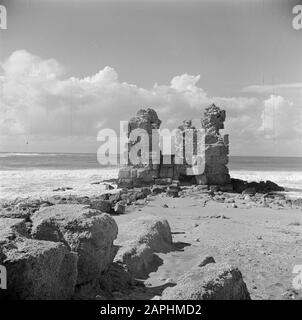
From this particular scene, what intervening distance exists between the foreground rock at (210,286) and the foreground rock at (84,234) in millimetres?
1182

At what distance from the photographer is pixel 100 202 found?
1327cm

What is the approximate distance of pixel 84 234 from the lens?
489 centimetres

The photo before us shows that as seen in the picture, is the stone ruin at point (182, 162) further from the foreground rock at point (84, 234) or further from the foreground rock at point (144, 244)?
the foreground rock at point (84, 234)

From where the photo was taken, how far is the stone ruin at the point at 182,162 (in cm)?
2448

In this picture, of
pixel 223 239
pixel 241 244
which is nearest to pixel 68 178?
pixel 223 239

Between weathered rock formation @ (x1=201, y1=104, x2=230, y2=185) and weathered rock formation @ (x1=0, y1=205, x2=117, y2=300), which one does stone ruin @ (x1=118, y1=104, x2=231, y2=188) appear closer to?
weathered rock formation @ (x1=201, y1=104, x2=230, y2=185)

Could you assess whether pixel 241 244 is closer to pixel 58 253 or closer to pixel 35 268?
pixel 58 253

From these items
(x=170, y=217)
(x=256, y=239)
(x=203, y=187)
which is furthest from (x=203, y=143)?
(x=256, y=239)

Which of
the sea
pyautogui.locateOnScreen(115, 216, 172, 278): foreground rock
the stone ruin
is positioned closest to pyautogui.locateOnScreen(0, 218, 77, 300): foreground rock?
pyautogui.locateOnScreen(115, 216, 172, 278): foreground rock

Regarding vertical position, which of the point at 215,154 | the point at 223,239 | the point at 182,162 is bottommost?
the point at 223,239

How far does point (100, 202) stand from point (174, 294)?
9.68 metres

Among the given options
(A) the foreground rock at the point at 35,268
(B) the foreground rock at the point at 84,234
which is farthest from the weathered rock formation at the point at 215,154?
(A) the foreground rock at the point at 35,268

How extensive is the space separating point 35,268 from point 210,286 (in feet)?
6.13

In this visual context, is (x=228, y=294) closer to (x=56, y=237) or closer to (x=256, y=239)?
(x=56, y=237)
